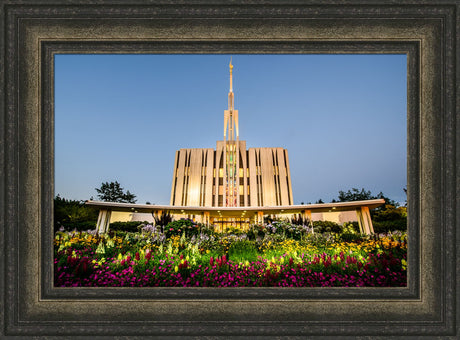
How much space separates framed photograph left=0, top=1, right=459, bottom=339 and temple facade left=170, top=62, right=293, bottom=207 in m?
27.5

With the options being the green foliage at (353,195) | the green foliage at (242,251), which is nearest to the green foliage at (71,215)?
the green foliage at (242,251)

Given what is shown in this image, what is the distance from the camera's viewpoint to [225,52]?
12.1 feet

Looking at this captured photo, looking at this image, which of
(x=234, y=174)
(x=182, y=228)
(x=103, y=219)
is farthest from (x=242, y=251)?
(x=234, y=174)

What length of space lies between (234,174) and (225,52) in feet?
90.4

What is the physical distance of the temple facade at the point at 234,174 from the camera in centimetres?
3203

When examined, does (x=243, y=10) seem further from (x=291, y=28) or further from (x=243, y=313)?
(x=243, y=313)

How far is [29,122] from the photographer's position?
11.5 feet

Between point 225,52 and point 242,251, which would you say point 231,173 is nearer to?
point 242,251

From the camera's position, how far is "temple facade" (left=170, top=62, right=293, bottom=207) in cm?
3203

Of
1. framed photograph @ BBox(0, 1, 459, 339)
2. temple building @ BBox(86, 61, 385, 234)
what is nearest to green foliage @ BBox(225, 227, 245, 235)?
framed photograph @ BBox(0, 1, 459, 339)

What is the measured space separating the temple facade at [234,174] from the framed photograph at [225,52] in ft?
90.2

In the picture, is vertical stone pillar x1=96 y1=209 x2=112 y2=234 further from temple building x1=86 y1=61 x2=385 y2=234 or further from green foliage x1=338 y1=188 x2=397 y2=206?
temple building x1=86 y1=61 x2=385 y2=234

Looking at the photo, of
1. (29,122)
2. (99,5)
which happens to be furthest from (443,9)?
(29,122)

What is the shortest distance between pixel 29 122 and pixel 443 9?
596 centimetres
